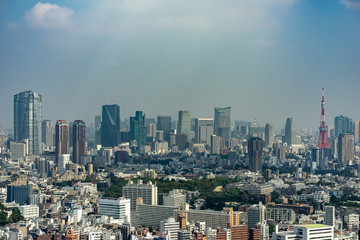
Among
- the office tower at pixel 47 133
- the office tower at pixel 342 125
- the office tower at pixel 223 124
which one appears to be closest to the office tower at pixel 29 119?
the office tower at pixel 47 133

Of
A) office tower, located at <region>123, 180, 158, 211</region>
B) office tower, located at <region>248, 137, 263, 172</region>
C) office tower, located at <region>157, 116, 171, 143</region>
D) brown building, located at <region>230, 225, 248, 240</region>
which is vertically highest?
office tower, located at <region>157, 116, 171, 143</region>

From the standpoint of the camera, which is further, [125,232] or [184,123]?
[184,123]

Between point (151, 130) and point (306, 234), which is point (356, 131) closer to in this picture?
point (151, 130)

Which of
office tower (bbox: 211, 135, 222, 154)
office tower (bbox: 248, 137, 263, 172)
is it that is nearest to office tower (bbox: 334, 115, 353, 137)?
office tower (bbox: 211, 135, 222, 154)

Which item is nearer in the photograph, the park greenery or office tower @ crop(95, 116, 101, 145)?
the park greenery

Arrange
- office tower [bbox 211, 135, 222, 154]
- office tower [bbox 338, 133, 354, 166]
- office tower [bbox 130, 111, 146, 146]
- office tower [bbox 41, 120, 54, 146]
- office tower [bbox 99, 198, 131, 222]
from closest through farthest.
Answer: office tower [bbox 99, 198, 131, 222]
office tower [bbox 338, 133, 354, 166]
office tower [bbox 41, 120, 54, 146]
office tower [bbox 211, 135, 222, 154]
office tower [bbox 130, 111, 146, 146]

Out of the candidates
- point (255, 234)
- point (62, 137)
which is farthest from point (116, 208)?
point (62, 137)

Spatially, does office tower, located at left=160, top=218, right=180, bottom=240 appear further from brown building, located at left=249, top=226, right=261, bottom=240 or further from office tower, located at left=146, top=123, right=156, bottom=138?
office tower, located at left=146, top=123, right=156, bottom=138

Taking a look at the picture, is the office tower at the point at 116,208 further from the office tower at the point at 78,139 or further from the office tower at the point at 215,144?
the office tower at the point at 215,144
